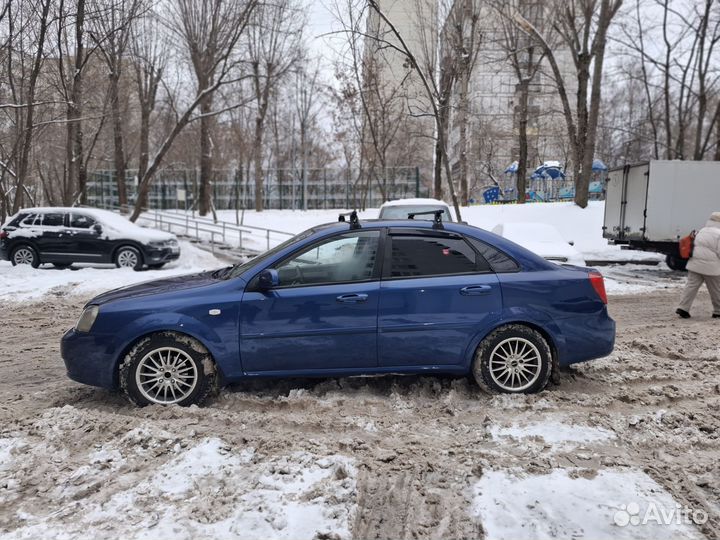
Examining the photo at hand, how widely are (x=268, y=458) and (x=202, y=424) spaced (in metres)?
0.78

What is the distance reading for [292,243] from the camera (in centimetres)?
479

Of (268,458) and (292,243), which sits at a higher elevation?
(292,243)

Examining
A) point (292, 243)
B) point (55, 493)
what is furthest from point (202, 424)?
point (292, 243)

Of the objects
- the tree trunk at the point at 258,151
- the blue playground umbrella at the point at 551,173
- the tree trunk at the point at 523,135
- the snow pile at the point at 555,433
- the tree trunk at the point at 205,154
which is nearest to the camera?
the snow pile at the point at 555,433

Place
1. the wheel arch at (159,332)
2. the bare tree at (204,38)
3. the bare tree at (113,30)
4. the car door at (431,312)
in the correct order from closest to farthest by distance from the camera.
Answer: the wheel arch at (159,332)
the car door at (431,312)
the bare tree at (113,30)
the bare tree at (204,38)

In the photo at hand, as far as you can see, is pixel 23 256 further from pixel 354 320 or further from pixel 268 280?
pixel 354 320

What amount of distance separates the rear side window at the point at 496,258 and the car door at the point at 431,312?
107 mm

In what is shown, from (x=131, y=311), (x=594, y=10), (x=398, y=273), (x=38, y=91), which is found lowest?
(x=131, y=311)

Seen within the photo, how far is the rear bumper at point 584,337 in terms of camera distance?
4.61 meters

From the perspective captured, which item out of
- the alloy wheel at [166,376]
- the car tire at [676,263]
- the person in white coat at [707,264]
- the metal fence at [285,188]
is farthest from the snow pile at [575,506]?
the metal fence at [285,188]

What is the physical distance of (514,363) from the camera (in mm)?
4586

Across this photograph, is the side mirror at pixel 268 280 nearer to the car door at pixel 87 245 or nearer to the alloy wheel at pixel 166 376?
the alloy wheel at pixel 166 376

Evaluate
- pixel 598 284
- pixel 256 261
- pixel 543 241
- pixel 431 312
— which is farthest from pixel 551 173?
pixel 256 261

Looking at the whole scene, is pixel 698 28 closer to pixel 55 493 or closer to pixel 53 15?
pixel 53 15
